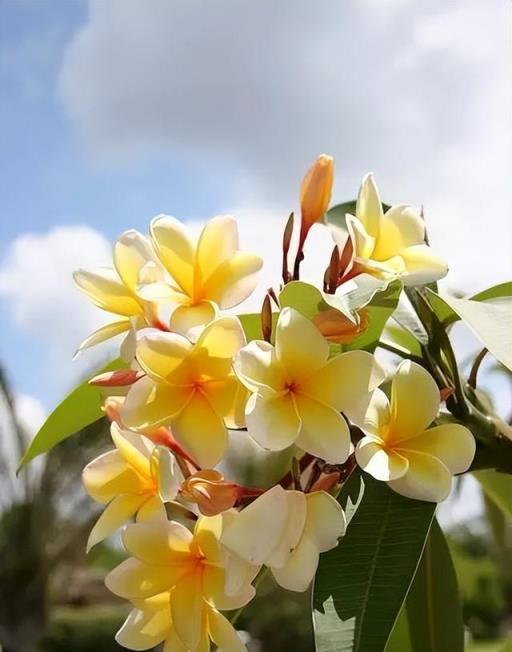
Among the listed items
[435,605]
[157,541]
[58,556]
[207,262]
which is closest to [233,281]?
[207,262]

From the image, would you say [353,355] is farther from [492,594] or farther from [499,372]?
[492,594]

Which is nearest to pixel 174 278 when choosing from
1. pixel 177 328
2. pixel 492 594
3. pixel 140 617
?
pixel 177 328

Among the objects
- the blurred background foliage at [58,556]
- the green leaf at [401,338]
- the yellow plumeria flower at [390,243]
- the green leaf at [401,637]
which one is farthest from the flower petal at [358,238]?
the blurred background foliage at [58,556]

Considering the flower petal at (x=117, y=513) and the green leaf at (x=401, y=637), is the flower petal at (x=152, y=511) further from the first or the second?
the green leaf at (x=401, y=637)

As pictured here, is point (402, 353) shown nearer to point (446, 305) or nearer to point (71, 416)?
point (446, 305)

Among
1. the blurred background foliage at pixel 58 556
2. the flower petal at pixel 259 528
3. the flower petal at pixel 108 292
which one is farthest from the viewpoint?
the blurred background foliage at pixel 58 556

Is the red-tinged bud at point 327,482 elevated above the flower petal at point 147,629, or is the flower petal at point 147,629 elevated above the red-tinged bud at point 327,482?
the red-tinged bud at point 327,482
